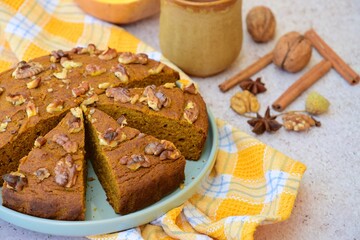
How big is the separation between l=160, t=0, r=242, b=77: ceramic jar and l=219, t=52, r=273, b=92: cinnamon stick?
8 centimetres

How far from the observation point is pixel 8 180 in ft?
5.97

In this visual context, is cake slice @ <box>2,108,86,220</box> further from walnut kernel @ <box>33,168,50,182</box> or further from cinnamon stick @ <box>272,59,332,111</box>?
cinnamon stick @ <box>272,59,332,111</box>

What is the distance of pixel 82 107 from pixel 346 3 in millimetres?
1730

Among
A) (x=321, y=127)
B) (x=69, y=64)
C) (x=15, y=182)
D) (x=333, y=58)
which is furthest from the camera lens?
(x=333, y=58)

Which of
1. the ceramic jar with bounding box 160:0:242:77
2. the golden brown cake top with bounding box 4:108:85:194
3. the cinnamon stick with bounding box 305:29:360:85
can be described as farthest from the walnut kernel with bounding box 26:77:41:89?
the cinnamon stick with bounding box 305:29:360:85

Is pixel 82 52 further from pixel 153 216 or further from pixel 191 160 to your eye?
pixel 153 216

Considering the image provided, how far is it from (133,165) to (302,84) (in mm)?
1055

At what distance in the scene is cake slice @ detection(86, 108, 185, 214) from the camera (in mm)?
1894

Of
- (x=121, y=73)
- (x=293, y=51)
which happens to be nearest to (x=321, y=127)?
(x=293, y=51)

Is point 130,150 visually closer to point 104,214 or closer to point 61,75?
point 104,214

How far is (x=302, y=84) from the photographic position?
2.62 metres

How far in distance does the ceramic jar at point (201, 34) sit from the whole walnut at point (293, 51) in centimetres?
19

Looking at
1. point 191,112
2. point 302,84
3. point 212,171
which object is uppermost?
point 191,112

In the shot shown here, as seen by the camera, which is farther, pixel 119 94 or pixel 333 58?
pixel 333 58
